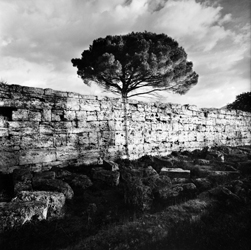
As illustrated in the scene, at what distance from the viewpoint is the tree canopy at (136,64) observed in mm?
12391

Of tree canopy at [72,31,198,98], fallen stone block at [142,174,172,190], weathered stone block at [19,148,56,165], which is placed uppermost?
tree canopy at [72,31,198,98]

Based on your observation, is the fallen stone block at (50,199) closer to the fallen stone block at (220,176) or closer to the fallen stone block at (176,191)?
the fallen stone block at (176,191)

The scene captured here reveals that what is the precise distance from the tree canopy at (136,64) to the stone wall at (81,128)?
6.43 metres

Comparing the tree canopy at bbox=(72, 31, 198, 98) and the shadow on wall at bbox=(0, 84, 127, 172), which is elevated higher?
the tree canopy at bbox=(72, 31, 198, 98)

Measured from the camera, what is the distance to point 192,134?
7551 mm

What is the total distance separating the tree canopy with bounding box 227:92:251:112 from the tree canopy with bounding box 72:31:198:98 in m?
3.73

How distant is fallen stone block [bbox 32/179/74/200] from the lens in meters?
3.00

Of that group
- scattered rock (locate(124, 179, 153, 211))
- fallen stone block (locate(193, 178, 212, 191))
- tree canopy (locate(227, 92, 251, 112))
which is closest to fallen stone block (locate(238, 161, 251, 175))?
fallen stone block (locate(193, 178, 212, 191))

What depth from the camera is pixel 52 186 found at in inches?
119

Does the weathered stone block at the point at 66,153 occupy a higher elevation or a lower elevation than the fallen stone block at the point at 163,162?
higher

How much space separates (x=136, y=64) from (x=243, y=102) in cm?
915

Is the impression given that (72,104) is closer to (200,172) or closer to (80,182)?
(80,182)

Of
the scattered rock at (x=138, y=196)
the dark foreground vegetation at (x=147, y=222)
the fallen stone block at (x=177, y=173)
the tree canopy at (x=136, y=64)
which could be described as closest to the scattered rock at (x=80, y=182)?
the dark foreground vegetation at (x=147, y=222)

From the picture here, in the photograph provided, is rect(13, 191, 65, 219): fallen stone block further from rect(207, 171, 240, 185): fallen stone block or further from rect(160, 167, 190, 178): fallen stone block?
rect(207, 171, 240, 185): fallen stone block
